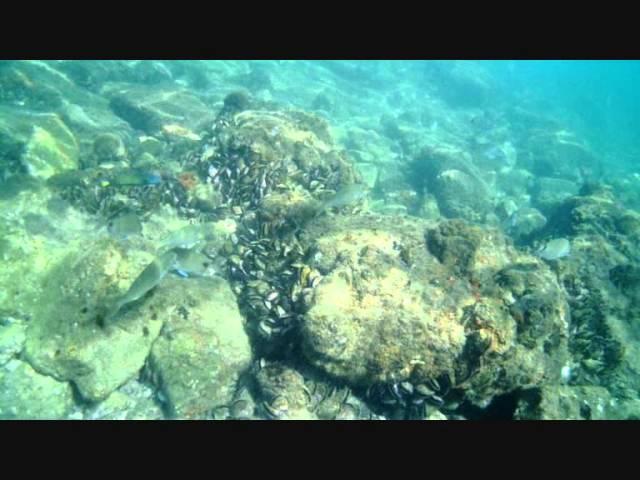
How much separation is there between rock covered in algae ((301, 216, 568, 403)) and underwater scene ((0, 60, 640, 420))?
0.09 ft

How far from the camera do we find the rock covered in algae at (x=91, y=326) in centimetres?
519

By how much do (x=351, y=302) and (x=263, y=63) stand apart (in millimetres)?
24885

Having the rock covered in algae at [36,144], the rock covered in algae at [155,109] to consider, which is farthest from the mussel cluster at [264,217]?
the rock covered in algae at [36,144]

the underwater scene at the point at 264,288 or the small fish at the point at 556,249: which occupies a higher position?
the small fish at the point at 556,249

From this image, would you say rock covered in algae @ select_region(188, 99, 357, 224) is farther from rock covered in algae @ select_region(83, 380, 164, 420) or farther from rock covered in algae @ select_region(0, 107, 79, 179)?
rock covered in algae @ select_region(83, 380, 164, 420)

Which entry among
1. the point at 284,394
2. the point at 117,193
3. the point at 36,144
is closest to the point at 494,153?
the point at 117,193

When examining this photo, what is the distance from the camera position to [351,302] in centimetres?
534

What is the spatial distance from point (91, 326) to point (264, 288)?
8.12ft

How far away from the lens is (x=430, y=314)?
17.5ft

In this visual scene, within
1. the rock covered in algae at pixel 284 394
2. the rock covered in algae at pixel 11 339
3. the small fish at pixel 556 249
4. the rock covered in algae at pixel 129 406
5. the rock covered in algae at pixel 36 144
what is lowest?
the rock covered in algae at pixel 129 406

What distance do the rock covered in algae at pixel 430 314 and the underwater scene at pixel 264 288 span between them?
0.03 m

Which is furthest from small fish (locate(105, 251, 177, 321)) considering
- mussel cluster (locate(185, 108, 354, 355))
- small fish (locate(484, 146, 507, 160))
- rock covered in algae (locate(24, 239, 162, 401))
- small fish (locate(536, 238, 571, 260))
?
small fish (locate(484, 146, 507, 160))

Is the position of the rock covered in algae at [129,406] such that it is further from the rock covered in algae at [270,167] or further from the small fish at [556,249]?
the small fish at [556,249]

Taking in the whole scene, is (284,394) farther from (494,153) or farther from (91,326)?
(494,153)
